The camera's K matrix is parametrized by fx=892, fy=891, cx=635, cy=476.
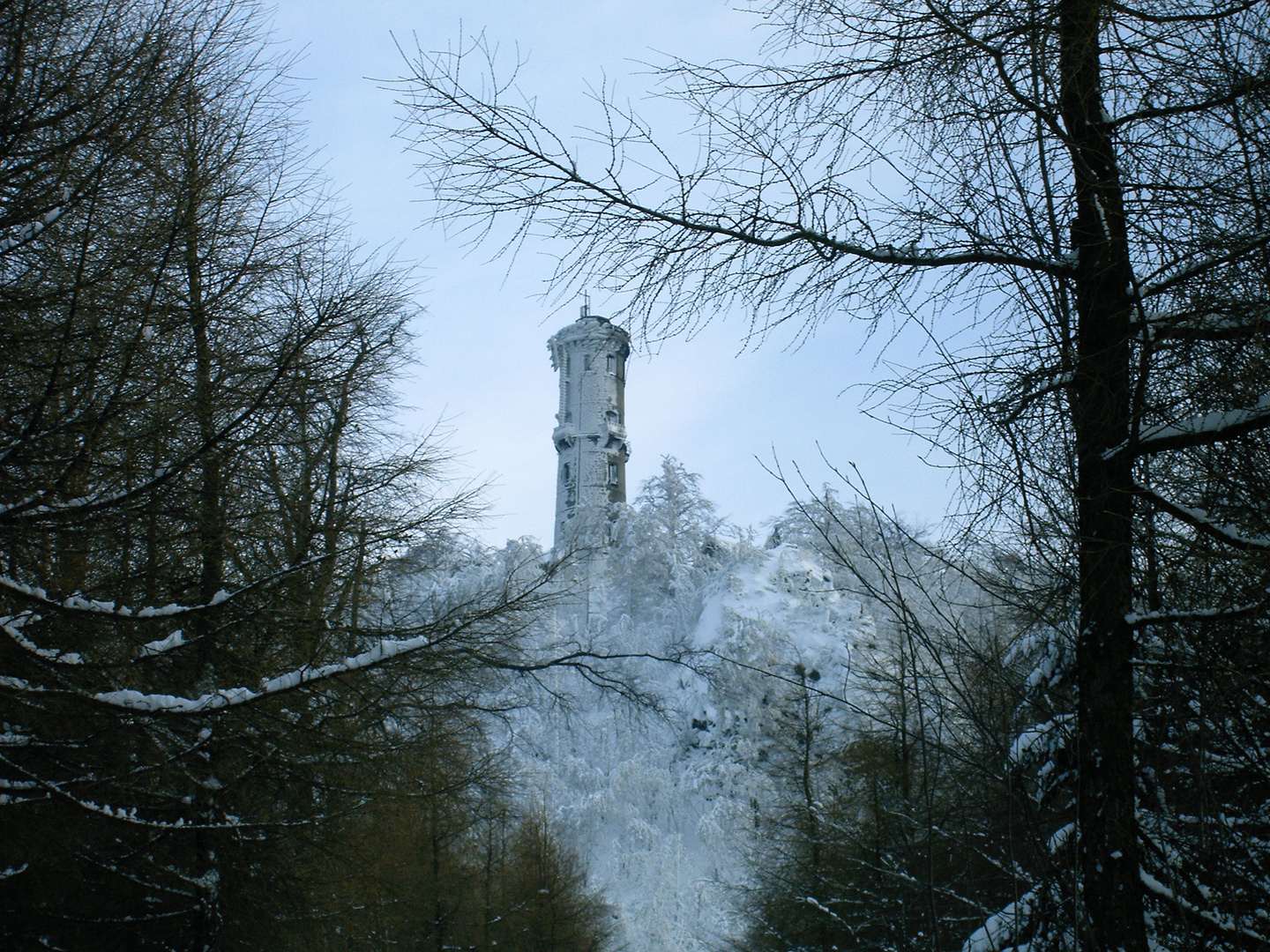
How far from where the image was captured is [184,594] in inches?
238

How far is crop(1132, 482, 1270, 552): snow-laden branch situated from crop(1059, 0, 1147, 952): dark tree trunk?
7 cm

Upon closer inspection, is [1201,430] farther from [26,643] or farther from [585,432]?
[585,432]

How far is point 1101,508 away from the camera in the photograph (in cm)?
269

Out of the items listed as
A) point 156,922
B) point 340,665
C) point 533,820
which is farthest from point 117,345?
point 533,820

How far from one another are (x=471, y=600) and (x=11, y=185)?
3.54 metres

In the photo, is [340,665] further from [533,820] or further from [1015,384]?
[533,820]

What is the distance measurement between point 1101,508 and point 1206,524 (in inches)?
12.5

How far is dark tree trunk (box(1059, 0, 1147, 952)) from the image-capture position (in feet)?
8.21

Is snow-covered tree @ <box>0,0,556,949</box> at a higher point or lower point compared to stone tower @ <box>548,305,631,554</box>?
lower

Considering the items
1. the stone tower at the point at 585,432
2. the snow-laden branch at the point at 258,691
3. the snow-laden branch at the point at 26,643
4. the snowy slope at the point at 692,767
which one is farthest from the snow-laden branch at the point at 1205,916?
the stone tower at the point at 585,432

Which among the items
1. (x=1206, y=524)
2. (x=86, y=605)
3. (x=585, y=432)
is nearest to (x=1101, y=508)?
(x=1206, y=524)

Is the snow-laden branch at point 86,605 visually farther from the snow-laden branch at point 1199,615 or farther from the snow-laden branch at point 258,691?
the snow-laden branch at point 1199,615

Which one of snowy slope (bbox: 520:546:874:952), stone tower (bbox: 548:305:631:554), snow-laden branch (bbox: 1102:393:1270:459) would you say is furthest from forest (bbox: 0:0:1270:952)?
stone tower (bbox: 548:305:631:554)

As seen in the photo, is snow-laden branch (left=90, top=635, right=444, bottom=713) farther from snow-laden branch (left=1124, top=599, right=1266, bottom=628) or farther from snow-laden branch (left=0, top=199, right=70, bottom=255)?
snow-laden branch (left=1124, top=599, right=1266, bottom=628)
